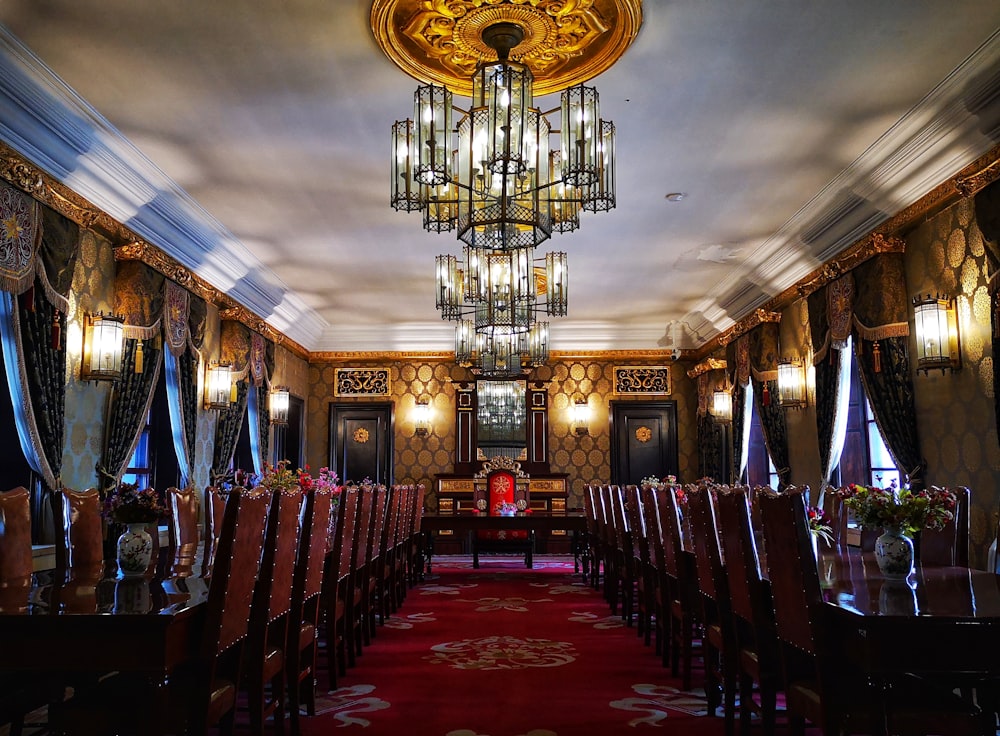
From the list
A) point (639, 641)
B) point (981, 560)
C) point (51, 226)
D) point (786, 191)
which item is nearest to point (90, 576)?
point (51, 226)

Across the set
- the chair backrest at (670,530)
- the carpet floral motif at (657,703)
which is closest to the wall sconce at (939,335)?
the chair backrest at (670,530)

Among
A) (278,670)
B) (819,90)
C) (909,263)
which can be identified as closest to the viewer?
(278,670)

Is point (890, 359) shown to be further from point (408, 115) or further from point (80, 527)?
point (80, 527)

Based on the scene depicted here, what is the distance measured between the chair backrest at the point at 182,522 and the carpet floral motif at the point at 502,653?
1.59 meters

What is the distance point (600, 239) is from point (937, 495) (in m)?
5.39

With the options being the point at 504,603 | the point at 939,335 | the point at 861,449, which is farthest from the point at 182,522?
the point at 861,449

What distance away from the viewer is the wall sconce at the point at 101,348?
19.1 ft

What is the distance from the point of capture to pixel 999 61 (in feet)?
14.5

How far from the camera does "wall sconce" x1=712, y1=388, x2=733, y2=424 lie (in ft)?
34.8

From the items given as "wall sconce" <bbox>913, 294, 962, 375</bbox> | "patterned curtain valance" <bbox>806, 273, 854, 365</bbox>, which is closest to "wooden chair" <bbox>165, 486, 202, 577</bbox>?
"wall sconce" <bbox>913, 294, 962, 375</bbox>

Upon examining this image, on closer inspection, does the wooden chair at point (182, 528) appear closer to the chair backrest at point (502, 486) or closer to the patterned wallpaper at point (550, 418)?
the chair backrest at point (502, 486)

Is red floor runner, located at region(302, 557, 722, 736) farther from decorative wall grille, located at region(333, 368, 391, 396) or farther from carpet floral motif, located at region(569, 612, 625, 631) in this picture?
decorative wall grille, located at region(333, 368, 391, 396)

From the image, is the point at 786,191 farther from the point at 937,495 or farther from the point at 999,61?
the point at 937,495

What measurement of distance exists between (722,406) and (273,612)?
8859mm
